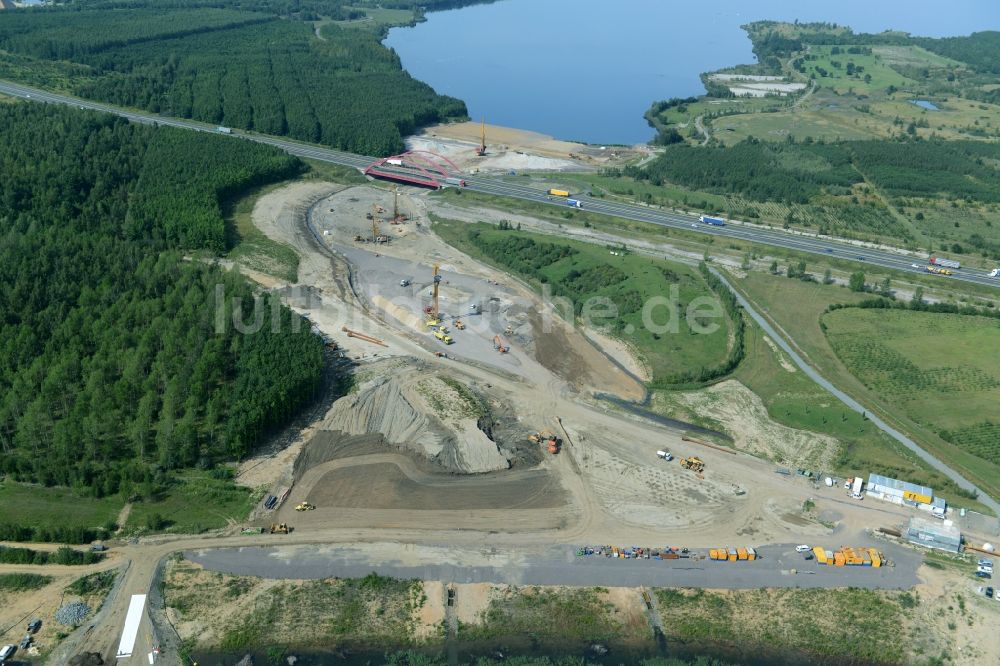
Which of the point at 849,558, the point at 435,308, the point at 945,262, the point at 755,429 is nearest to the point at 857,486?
the point at 849,558

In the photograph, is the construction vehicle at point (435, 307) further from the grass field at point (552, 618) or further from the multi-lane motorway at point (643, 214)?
the grass field at point (552, 618)

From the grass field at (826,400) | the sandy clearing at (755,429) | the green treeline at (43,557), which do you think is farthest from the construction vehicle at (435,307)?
the green treeline at (43,557)

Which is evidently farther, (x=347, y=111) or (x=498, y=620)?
(x=347, y=111)

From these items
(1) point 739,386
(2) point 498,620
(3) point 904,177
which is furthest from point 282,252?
(3) point 904,177

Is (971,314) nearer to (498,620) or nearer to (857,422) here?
(857,422)

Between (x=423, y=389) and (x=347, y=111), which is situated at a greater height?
(x=347, y=111)

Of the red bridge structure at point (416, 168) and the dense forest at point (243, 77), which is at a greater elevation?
the dense forest at point (243, 77)

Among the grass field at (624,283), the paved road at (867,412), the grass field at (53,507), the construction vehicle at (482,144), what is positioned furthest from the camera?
the construction vehicle at (482,144)
